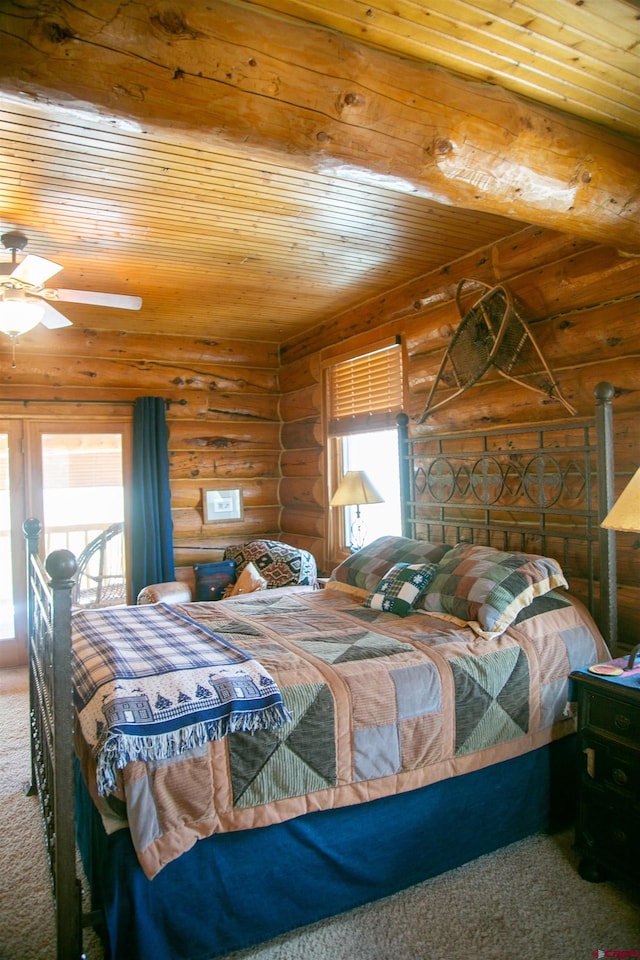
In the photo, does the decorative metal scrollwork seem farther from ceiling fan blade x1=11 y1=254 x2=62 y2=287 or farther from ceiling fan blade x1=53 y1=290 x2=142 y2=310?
ceiling fan blade x1=11 y1=254 x2=62 y2=287

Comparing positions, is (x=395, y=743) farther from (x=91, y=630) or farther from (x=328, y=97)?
(x=328, y=97)

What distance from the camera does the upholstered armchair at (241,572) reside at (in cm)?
471

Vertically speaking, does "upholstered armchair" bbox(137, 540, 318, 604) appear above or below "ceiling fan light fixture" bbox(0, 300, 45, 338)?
below

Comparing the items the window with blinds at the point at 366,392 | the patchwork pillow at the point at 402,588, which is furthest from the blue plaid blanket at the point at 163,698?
the window with blinds at the point at 366,392

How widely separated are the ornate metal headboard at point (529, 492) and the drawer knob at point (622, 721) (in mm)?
566

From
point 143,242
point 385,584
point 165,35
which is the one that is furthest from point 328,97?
point 385,584

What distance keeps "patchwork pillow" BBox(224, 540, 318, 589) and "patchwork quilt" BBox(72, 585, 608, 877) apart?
179 centimetres

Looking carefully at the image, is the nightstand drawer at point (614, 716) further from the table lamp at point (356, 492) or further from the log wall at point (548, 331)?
the table lamp at point (356, 492)

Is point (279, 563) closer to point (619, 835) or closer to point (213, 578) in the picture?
point (213, 578)

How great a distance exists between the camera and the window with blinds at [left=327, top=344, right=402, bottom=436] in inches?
172

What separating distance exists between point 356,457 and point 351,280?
1397mm

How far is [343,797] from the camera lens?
6.82 feet

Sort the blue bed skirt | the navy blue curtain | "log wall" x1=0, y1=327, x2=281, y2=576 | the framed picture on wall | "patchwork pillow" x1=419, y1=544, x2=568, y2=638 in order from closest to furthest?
the blue bed skirt < "patchwork pillow" x1=419, y1=544, x2=568, y2=638 < "log wall" x1=0, y1=327, x2=281, y2=576 < the navy blue curtain < the framed picture on wall

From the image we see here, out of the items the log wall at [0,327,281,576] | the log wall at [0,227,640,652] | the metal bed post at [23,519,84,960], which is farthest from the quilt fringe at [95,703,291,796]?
the log wall at [0,327,281,576]
